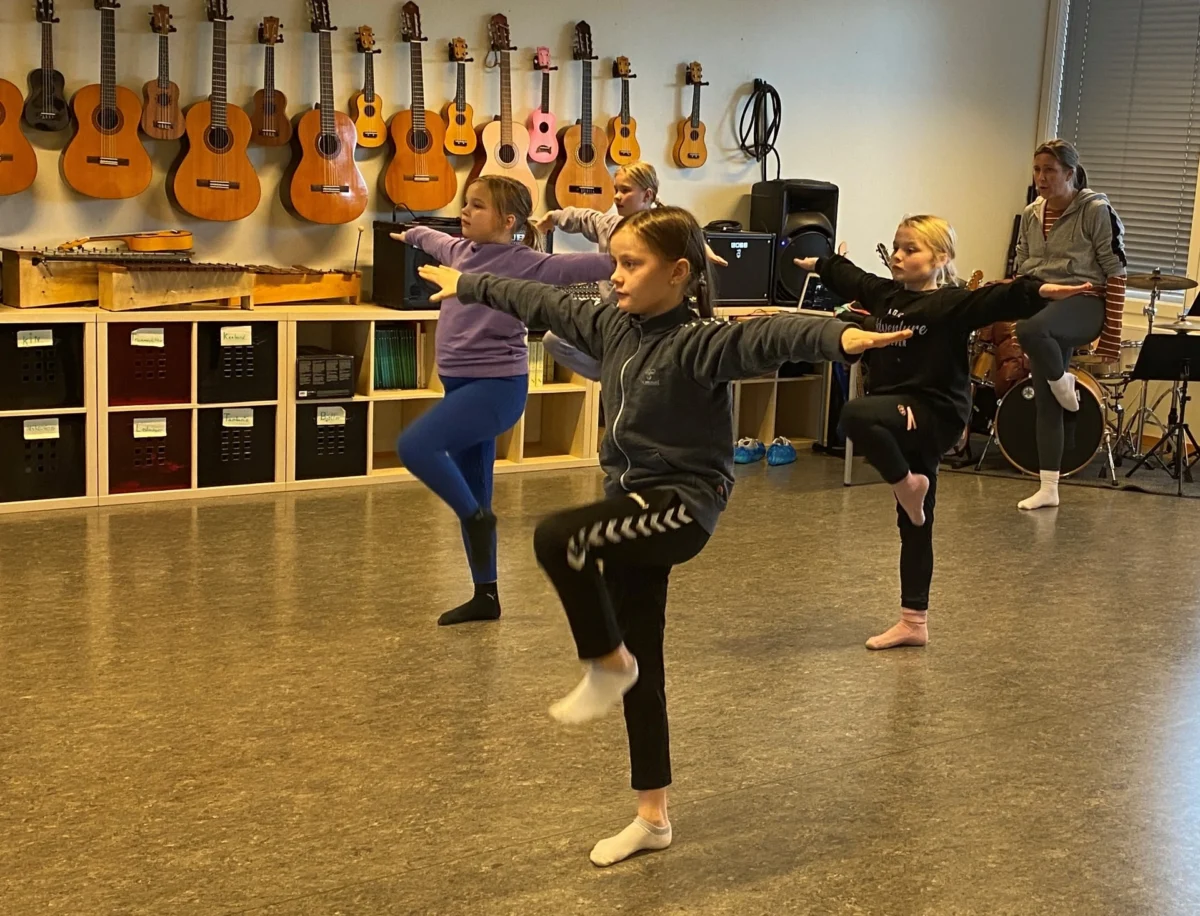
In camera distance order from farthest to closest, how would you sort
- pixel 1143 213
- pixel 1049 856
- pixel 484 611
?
1. pixel 1143 213
2. pixel 484 611
3. pixel 1049 856

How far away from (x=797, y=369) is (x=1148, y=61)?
270cm

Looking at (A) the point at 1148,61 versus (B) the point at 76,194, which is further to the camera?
(A) the point at 1148,61

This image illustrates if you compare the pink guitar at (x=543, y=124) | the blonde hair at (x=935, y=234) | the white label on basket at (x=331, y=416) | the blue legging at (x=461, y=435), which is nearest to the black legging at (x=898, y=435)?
the blonde hair at (x=935, y=234)

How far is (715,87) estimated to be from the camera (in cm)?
700

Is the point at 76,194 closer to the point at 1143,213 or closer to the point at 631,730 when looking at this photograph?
the point at 631,730

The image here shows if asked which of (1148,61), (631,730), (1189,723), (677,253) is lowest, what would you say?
(1189,723)

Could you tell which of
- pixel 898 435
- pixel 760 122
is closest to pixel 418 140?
pixel 760 122

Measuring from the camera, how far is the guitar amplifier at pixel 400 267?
5.78 metres

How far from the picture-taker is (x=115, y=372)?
534 cm

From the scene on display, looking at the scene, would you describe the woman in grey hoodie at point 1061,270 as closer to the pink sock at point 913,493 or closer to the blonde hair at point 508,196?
the pink sock at point 913,493

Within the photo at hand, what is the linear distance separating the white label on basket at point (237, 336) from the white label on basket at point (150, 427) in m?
0.39

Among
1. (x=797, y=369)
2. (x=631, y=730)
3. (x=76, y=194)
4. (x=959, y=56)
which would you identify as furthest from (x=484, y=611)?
(x=959, y=56)

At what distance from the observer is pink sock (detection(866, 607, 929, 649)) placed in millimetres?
3934

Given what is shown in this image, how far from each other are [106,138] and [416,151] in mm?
1307
